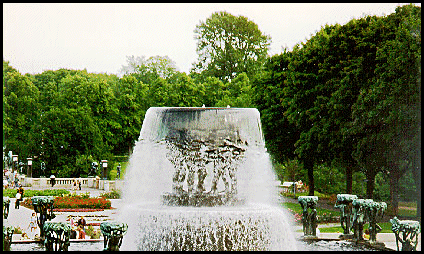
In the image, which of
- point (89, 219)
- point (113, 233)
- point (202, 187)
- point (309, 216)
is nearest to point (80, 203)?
point (89, 219)

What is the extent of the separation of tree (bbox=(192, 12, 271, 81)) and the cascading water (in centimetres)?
4553

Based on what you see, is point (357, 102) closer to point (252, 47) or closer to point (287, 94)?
point (287, 94)

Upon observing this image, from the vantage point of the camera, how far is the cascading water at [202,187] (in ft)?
57.7

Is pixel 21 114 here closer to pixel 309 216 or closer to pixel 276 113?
pixel 276 113

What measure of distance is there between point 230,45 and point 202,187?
48150 mm

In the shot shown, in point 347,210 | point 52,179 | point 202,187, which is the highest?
point 52,179

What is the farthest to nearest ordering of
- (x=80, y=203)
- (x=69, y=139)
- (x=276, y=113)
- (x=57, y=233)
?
(x=69, y=139) → (x=276, y=113) → (x=80, y=203) → (x=57, y=233)

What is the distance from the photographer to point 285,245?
1903cm

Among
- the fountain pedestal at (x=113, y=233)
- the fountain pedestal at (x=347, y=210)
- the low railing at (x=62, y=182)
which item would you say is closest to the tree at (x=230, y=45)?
the low railing at (x=62, y=182)

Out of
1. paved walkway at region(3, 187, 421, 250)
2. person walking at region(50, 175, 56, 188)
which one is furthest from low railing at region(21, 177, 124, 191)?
paved walkway at region(3, 187, 421, 250)

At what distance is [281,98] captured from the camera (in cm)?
4662

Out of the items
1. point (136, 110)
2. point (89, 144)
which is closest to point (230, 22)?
point (136, 110)

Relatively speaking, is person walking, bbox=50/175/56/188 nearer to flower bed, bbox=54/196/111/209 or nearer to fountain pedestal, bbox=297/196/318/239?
flower bed, bbox=54/196/111/209

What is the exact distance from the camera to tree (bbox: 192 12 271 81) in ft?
217
